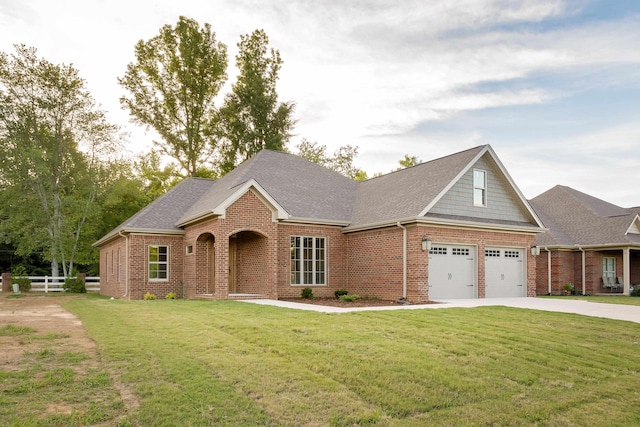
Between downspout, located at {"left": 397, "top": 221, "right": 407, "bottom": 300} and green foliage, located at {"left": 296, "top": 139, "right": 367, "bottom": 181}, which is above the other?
green foliage, located at {"left": 296, "top": 139, "right": 367, "bottom": 181}

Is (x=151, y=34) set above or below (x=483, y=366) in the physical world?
above

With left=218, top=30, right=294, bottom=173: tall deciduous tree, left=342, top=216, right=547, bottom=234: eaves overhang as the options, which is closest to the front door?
left=342, top=216, right=547, bottom=234: eaves overhang

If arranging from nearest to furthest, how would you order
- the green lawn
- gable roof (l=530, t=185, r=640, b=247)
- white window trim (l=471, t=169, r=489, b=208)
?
the green lawn
white window trim (l=471, t=169, r=489, b=208)
gable roof (l=530, t=185, r=640, b=247)

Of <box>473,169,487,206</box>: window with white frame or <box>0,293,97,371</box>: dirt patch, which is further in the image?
<box>473,169,487,206</box>: window with white frame

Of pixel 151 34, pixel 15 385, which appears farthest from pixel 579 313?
pixel 151 34

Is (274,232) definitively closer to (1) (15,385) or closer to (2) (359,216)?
(2) (359,216)

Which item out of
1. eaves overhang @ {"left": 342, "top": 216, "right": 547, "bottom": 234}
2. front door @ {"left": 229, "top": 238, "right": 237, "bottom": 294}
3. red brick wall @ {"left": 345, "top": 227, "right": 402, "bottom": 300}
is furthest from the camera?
front door @ {"left": 229, "top": 238, "right": 237, "bottom": 294}

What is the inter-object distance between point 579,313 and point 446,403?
9.69 m

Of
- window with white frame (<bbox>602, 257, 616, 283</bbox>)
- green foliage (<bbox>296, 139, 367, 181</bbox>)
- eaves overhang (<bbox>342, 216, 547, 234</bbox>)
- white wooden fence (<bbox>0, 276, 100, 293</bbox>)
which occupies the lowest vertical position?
white wooden fence (<bbox>0, 276, 100, 293</bbox>)

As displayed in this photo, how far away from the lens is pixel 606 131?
71.8 ft

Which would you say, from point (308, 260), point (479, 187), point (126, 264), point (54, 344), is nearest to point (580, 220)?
point (479, 187)

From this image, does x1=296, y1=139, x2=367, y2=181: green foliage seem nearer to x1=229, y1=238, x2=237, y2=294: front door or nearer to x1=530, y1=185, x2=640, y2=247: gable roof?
x1=530, y1=185, x2=640, y2=247: gable roof

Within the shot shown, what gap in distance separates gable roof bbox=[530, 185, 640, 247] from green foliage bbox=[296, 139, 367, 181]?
20144 mm

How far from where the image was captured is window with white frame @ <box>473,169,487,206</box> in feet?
65.9
